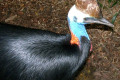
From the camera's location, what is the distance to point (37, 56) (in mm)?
1844

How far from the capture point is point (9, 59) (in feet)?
6.09

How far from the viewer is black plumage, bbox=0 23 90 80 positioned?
6.06ft

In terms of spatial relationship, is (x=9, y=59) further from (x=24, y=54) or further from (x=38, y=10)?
(x=38, y=10)

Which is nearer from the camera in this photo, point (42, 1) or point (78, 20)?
point (78, 20)

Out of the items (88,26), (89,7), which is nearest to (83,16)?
(89,7)

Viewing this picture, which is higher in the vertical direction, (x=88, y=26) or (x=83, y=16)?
(x=83, y=16)

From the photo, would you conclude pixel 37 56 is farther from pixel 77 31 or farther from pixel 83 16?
pixel 83 16

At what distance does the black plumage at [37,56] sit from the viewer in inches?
72.7

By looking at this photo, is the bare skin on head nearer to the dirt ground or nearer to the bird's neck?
the bird's neck

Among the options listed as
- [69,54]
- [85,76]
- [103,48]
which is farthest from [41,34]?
[103,48]

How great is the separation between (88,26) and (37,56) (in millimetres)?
1378

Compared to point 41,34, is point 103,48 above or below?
below

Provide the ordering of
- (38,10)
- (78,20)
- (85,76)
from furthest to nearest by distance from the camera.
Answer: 1. (38,10)
2. (85,76)
3. (78,20)

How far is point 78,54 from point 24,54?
0.50 meters
